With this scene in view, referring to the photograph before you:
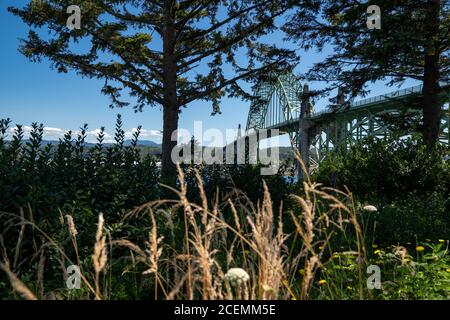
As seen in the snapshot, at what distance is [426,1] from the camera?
33.4ft

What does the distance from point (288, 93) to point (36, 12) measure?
2908 cm

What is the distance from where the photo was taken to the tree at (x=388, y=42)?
28.2 ft

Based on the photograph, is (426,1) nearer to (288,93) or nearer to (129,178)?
(129,178)

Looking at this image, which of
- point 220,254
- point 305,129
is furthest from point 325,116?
point 220,254

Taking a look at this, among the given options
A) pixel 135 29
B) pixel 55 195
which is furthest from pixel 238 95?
pixel 55 195

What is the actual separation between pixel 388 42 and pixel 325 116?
2.88 m

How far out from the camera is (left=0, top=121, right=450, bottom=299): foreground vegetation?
2.03 meters

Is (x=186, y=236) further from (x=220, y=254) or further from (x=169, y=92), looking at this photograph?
(x=169, y=92)

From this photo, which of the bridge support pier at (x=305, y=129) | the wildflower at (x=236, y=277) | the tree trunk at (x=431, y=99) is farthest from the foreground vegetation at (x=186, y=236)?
the bridge support pier at (x=305, y=129)

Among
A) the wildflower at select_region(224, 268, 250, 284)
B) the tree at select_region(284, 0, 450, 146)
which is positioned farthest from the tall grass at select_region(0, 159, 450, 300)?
the tree at select_region(284, 0, 450, 146)

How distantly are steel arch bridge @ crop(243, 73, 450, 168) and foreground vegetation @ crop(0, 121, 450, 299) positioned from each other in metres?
1.03

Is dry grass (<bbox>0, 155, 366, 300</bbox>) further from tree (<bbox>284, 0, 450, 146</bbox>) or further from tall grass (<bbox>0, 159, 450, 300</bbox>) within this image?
tree (<bbox>284, 0, 450, 146</bbox>)

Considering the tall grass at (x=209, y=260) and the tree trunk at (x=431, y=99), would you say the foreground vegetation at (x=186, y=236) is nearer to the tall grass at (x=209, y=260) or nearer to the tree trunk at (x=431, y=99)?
the tall grass at (x=209, y=260)

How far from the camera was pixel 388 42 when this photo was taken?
8.13 metres
